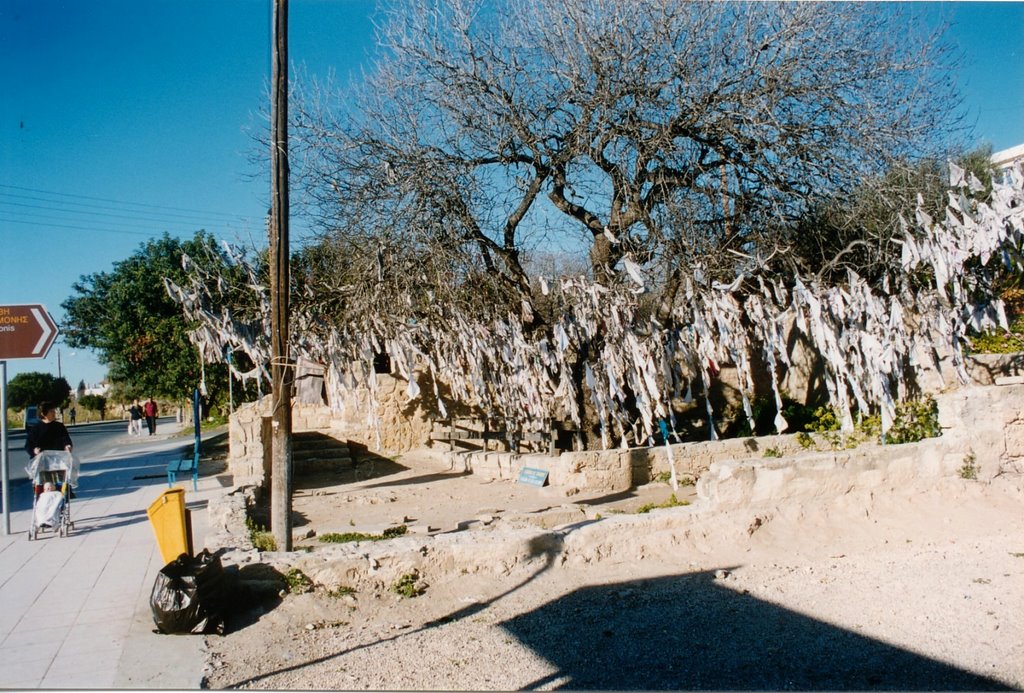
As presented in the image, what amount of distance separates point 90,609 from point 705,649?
4507 millimetres

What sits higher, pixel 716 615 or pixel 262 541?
pixel 262 541

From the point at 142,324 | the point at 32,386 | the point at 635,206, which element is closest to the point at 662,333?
the point at 635,206

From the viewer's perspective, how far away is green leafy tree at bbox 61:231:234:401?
2350 cm

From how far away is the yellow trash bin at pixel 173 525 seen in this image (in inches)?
229

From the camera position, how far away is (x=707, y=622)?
5.76 meters

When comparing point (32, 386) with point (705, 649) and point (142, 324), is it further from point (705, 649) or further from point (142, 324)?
point (705, 649)

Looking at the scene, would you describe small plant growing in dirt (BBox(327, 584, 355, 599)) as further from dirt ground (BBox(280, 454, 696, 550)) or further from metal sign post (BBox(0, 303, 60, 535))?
metal sign post (BBox(0, 303, 60, 535))

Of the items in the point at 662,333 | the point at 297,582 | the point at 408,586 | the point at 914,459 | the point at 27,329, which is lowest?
the point at 408,586

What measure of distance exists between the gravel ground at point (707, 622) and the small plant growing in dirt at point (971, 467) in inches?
28.7

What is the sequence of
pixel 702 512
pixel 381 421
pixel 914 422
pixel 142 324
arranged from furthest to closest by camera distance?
pixel 142 324, pixel 381 421, pixel 914 422, pixel 702 512

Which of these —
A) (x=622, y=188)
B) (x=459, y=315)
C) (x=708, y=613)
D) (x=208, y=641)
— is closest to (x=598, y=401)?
(x=459, y=315)

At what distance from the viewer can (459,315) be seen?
11.3 metres

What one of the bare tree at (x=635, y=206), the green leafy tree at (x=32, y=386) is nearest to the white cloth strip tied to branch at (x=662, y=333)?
the bare tree at (x=635, y=206)

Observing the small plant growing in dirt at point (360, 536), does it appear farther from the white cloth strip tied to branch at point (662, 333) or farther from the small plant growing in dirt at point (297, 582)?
the white cloth strip tied to branch at point (662, 333)
